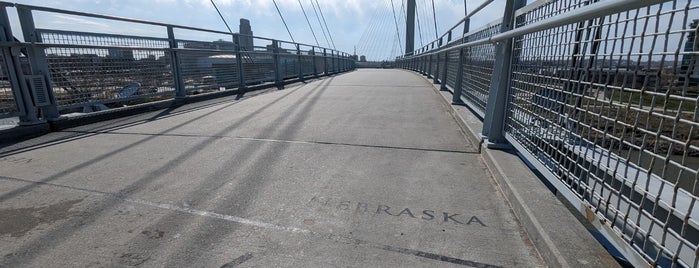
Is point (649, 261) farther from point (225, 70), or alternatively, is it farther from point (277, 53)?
point (277, 53)

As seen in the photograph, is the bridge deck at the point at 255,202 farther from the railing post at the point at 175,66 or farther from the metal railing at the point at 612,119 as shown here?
the railing post at the point at 175,66

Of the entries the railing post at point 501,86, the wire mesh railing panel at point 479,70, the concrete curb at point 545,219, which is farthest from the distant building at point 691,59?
the wire mesh railing panel at point 479,70

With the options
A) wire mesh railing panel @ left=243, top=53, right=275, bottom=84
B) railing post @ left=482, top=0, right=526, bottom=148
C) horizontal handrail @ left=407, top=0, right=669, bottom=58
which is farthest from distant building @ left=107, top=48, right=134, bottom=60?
horizontal handrail @ left=407, top=0, right=669, bottom=58

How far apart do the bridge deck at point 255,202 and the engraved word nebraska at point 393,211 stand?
0.01m

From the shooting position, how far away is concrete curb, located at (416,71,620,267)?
1.80 metres

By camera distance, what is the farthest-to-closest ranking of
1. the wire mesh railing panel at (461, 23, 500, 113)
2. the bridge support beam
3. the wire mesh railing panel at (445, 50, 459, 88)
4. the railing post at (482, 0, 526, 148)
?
the bridge support beam
the wire mesh railing panel at (445, 50, 459, 88)
the wire mesh railing panel at (461, 23, 500, 113)
the railing post at (482, 0, 526, 148)

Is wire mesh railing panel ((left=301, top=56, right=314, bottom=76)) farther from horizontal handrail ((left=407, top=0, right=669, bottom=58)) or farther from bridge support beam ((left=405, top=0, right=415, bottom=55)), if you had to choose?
bridge support beam ((left=405, top=0, right=415, bottom=55))

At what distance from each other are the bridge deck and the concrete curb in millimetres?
92

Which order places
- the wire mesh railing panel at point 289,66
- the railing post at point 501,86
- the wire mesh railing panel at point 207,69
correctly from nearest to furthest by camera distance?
the railing post at point 501,86 < the wire mesh railing panel at point 207,69 < the wire mesh railing panel at point 289,66

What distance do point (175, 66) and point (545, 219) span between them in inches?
292

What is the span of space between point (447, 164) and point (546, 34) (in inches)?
56.0

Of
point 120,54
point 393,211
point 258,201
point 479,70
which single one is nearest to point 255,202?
point 258,201

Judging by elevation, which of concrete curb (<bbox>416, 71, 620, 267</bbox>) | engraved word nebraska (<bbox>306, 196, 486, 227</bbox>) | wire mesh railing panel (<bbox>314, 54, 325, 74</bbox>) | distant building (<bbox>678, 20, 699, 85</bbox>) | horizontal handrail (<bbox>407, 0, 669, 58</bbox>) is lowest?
engraved word nebraska (<bbox>306, 196, 486, 227</bbox>)

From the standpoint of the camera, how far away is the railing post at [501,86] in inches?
137
